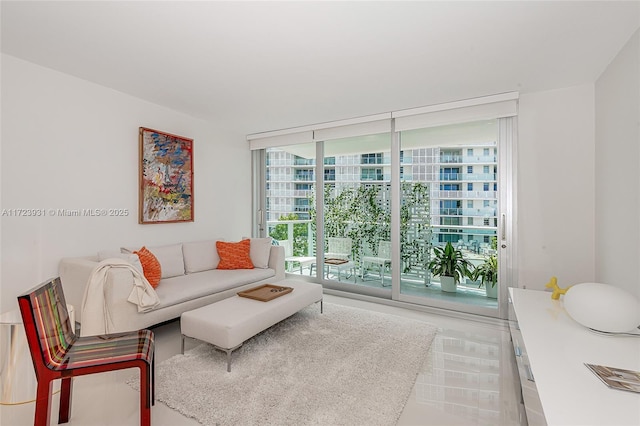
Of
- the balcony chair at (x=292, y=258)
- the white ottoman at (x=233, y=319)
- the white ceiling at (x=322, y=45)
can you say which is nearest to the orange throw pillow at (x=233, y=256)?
the balcony chair at (x=292, y=258)

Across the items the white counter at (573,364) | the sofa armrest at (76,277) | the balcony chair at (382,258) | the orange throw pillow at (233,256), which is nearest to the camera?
the white counter at (573,364)

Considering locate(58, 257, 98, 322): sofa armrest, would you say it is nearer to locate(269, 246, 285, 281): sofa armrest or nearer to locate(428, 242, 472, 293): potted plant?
locate(269, 246, 285, 281): sofa armrest

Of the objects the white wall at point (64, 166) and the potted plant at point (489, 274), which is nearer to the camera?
the white wall at point (64, 166)

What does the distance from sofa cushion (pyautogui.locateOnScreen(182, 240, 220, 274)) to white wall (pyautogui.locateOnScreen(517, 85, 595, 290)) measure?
3.79 m

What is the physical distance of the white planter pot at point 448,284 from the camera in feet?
12.5

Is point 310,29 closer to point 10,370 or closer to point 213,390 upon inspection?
point 213,390

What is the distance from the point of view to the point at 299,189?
504 cm

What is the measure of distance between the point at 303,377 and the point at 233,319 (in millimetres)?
709

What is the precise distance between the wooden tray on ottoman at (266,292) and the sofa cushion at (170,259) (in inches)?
43.0

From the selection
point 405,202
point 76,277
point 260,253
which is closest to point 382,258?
point 405,202

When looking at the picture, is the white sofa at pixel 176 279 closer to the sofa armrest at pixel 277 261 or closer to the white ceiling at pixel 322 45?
the sofa armrest at pixel 277 261

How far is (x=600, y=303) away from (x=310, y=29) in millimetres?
2514

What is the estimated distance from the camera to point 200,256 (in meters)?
3.99

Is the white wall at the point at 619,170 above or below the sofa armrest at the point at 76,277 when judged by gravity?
above
